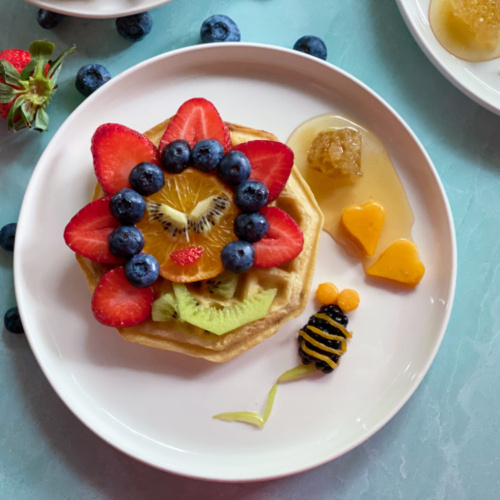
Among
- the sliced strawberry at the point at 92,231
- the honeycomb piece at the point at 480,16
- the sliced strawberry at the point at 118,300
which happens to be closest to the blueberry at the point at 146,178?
the sliced strawberry at the point at 92,231

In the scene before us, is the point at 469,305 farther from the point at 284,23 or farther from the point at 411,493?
the point at 284,23

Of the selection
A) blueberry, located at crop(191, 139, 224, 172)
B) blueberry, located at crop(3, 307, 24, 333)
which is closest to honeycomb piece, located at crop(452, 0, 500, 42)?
blueberry, located at crop(191, 139, 224, 172)

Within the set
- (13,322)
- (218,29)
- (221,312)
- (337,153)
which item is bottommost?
(13,322)

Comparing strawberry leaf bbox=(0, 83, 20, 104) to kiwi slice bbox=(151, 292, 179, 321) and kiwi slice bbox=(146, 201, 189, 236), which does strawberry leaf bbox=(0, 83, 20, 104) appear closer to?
kiwi slice bbox=(146, 201, 189, 236)

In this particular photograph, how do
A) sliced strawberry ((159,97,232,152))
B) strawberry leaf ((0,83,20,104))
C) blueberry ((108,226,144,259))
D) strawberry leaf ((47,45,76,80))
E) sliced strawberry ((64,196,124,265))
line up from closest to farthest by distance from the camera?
blueberry ((108,226,144,259)) < sliced strawberry ((64,196,124,265)) < sliced strawberry ((159,97,232,152)) < strawberry leaf ((0,83,20,104)) < strawberry leaf ((47,45,76,80))

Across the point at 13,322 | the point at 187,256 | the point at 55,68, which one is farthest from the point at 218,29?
the point at 13,322

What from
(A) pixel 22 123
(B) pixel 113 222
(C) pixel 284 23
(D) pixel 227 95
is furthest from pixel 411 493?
(A) pixel 22 123

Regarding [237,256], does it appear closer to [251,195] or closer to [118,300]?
[251,195]
